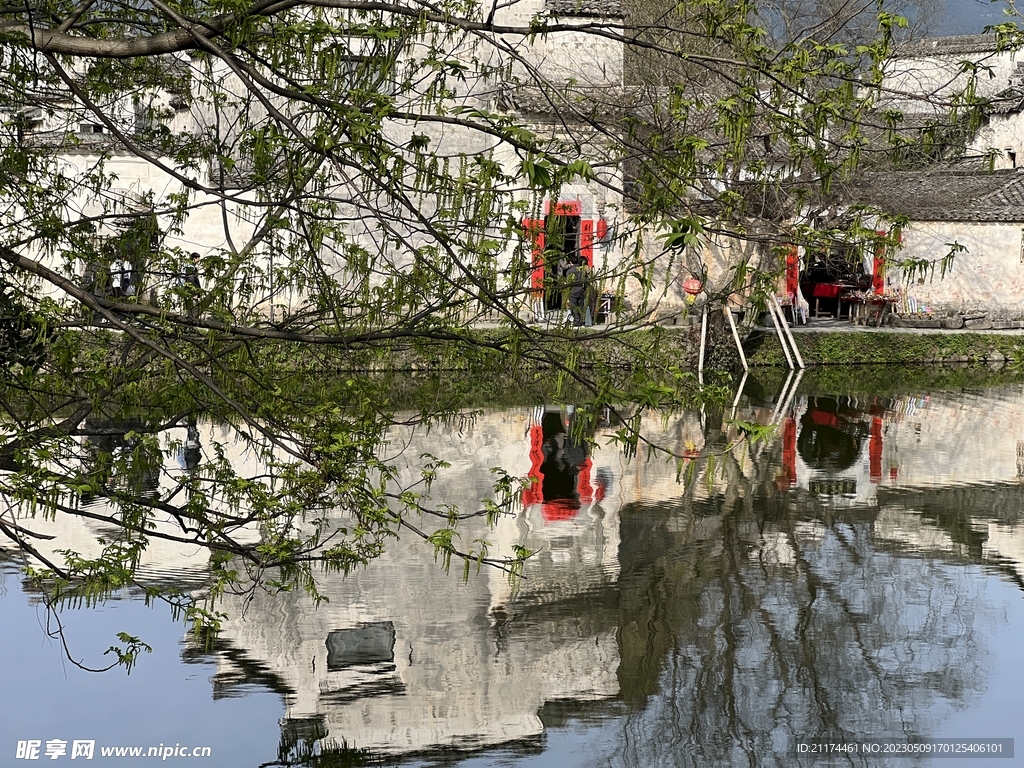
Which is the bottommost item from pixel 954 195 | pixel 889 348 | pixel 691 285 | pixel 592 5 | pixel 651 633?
pixel 651 633

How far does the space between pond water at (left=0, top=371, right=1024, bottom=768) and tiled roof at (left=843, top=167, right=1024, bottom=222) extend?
11156 mm

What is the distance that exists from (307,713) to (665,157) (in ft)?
10.7

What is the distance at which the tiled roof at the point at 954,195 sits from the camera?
68.8 ft

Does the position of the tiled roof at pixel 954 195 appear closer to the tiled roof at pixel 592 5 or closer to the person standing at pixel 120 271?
the tiled roof at pixel 592 5

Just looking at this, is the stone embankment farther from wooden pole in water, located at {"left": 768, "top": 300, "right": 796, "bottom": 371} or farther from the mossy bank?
wooden pole in water, located at {"left": 768, "top": 300, "right": 796, "bottom": 371}

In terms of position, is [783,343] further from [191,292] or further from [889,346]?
[191,292]

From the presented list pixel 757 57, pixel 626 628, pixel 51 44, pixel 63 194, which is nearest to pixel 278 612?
pixel 626 628

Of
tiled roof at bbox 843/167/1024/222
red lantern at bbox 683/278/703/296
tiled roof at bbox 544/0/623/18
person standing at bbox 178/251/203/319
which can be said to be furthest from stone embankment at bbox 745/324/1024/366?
person standing at bbox 178/251/203/319

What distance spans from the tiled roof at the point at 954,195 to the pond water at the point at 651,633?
11.2 m

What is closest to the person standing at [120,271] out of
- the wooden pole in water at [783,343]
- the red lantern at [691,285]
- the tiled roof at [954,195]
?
the red lantern at [691,285]

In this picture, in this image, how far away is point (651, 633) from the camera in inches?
270

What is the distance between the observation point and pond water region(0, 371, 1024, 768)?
555cm

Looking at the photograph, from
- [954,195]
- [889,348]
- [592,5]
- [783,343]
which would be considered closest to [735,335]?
[783,343]

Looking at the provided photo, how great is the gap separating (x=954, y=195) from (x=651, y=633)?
61.6 feet
